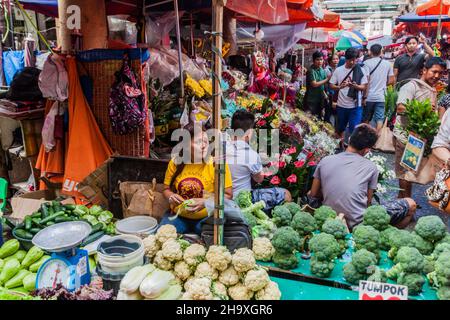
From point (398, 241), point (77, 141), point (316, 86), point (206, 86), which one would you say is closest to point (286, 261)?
point (398, 241)

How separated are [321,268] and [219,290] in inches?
26.3

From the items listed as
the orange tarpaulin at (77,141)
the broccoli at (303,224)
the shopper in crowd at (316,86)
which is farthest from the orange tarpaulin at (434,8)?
the broccoli at (303,224)

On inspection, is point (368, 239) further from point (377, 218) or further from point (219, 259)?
point (219, 259)

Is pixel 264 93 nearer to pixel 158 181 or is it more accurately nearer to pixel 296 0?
pixel 296 0

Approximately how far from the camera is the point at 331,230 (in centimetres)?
260

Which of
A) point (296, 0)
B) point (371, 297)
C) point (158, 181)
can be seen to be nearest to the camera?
point (371, 297)

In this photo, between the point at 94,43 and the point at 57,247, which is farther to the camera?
the point at 94,43

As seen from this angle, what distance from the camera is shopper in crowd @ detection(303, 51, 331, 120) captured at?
905 cm

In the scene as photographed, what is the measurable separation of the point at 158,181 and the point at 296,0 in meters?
4.02

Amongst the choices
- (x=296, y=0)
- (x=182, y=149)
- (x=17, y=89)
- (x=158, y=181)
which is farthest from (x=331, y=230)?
(x=296, y=0)

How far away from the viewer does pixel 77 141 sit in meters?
4.12

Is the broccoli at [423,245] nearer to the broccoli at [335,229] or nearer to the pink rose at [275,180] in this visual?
the broccoli at [335,229]

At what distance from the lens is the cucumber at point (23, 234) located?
2.79 meters

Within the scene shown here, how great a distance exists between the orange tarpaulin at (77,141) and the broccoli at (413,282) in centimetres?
312
